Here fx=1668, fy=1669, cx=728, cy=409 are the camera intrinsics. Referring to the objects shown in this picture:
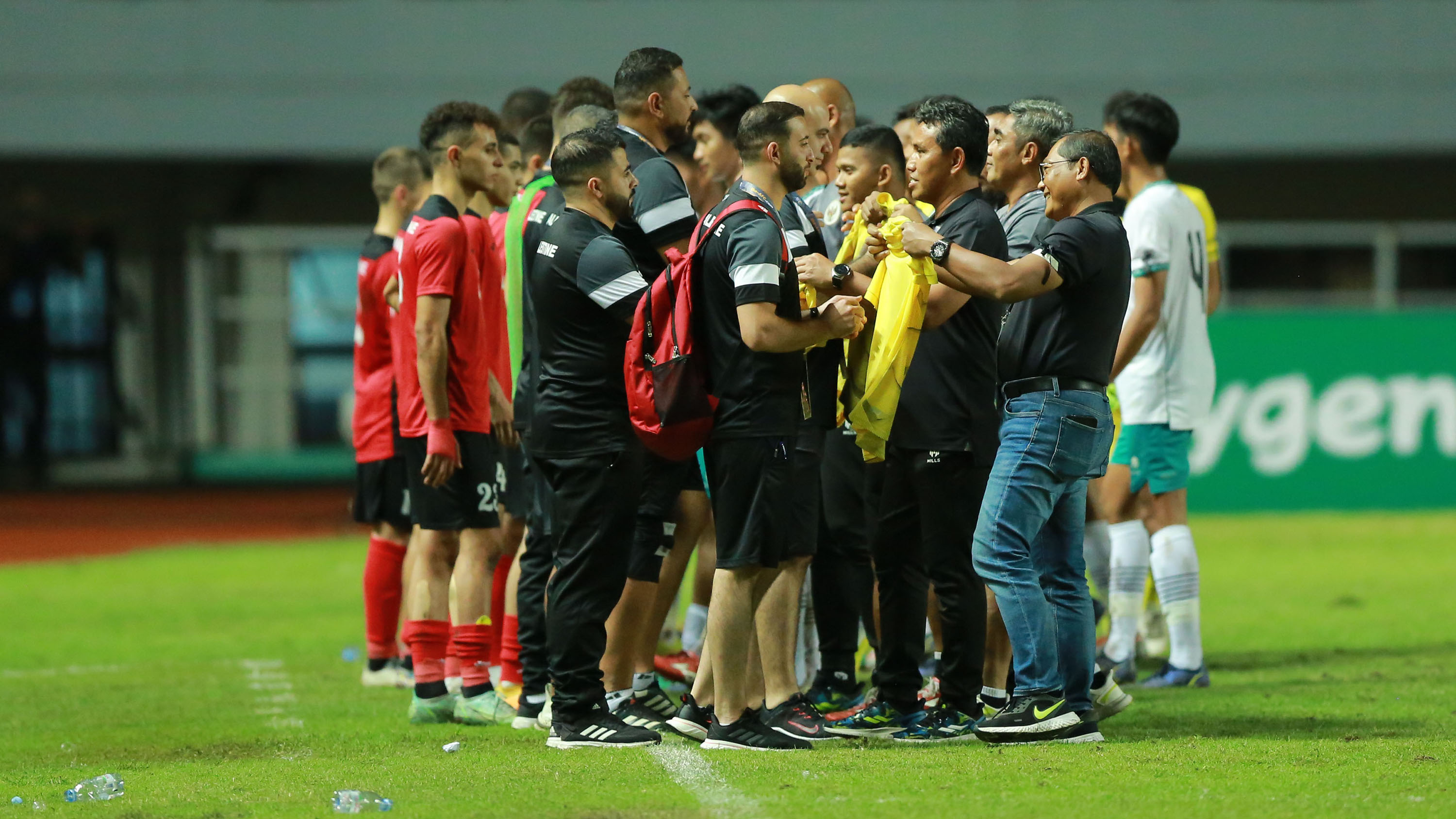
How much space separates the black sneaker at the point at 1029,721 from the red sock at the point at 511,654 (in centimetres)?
243

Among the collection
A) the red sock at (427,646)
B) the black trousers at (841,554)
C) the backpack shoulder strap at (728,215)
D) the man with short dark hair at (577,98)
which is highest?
the man with short dark hair at (577,98)

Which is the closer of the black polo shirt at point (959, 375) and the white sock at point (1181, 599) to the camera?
the black polo shirt at point (959, 375)

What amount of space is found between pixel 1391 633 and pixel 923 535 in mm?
4362

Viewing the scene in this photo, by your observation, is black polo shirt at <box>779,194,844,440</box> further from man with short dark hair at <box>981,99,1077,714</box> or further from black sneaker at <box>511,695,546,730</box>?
black sneaker at <box>511,695,546,730</box>

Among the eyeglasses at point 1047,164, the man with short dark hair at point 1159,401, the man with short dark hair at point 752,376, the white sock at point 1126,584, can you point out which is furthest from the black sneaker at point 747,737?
the white sock at point 1126,584

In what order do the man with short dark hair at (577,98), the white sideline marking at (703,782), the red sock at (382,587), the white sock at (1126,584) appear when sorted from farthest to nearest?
the red sock at (382,587) → the white sock at (1126,584) → the man with short dark hair at (577,98) → the white sideline marking at (703,782)

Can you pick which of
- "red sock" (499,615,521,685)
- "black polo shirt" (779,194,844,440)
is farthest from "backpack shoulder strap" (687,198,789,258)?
"red sock" (499,615,521,685)

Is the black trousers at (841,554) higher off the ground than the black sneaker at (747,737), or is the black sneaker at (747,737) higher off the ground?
the black trousers at (841,554)

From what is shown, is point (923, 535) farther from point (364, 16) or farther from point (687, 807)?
point (364, 16)

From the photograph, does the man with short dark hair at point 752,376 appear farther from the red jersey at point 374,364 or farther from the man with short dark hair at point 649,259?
the red jersey at point 374,364

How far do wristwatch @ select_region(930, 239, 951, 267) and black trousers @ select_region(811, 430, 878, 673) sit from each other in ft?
4.20

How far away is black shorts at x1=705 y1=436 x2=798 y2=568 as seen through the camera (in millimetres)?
5730

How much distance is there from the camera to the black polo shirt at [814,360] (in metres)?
5.99

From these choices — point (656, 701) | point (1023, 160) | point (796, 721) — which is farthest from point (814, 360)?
point (656, 701)
